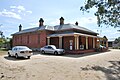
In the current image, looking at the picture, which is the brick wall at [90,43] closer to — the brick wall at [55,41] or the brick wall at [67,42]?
the brick wall at [67,42]

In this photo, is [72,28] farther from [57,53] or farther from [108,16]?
[108,16]

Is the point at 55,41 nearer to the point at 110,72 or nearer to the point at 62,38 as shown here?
the point at 62,38

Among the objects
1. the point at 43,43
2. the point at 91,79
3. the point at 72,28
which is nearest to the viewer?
the point at 91,79

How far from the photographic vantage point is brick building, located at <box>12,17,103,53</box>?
28.5 meters

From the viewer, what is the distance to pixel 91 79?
10.3m

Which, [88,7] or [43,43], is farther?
[43,43]

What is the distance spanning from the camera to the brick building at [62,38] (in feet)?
93.5

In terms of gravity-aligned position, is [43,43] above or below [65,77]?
above

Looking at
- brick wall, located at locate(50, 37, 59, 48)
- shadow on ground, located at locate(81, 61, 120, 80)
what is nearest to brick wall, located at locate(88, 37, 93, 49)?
brick wall, located at locate(50, 37, 59, 48)

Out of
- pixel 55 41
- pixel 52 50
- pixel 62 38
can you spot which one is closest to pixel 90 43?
pixel 62 38

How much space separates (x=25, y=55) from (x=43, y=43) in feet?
40.6

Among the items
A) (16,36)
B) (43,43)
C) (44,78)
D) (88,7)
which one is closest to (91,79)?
(44,78)

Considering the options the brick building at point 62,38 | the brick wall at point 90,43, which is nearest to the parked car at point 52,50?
the brick building at point 62,38

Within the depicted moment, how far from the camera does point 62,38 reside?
3044 cm
